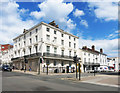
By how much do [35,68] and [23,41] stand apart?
13.1 meters

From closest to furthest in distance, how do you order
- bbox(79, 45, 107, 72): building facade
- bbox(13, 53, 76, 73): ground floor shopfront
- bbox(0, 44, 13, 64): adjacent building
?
bbox(13, 53, 76, 73): ground floor shopfront → bbox(79, 45, 107, 72): building facade → bbox(0, 44, 13, 64): adjacent building

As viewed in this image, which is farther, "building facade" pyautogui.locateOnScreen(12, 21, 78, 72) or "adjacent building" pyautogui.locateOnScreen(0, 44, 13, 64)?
"adjacent building" pyautogui.locateOnScreen(0, 44, 13, 64)

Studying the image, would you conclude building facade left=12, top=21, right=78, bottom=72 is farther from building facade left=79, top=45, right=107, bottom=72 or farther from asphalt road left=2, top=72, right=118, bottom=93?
asphalt road left=2, top=72, right=118, bottom=93

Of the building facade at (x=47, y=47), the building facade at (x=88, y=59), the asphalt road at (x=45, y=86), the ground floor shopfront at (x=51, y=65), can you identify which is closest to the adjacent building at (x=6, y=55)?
the building facade at (x=47, y=47)

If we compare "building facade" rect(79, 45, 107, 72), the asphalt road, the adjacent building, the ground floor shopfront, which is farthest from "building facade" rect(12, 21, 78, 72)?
the asphalt road

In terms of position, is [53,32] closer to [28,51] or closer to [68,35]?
[68,35]

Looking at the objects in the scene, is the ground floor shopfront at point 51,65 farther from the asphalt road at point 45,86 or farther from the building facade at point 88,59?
the asphalt road at point 45,86

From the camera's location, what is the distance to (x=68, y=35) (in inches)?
1593

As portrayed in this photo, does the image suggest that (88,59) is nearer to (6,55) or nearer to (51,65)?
Answer: (51,65)

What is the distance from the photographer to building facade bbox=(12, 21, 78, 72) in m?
31.1

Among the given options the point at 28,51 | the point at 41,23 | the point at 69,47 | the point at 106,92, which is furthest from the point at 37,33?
the point at 106,92

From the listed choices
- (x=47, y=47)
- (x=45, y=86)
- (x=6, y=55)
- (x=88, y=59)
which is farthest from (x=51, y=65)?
(x=6, y=55)

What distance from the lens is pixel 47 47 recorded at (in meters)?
32.5

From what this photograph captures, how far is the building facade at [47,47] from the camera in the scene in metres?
31.1
